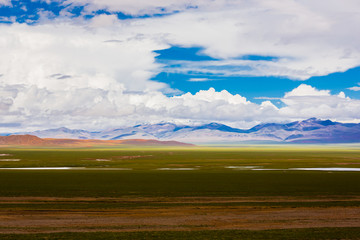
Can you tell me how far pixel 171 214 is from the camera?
981 inches

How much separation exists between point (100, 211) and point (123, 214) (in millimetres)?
1812

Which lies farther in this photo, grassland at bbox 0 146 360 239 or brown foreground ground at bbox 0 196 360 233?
brown foreground ground at bbox 0 196 360 233

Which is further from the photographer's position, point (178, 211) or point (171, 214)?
point (178, 211)

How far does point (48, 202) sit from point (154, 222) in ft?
34.6

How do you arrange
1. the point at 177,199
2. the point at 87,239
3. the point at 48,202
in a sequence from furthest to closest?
1. the point at 177,199
2. the point at 48,202
3. the point at 87,239

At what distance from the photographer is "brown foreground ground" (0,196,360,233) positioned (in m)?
21.5

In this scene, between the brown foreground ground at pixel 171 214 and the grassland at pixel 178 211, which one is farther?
the brown foreground ground at pixel 171 214

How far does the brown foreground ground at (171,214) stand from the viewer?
21.5 meters

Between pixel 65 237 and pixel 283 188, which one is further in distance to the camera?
pixel 283 188

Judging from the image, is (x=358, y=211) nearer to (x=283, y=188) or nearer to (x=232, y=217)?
(x=232, y=217)

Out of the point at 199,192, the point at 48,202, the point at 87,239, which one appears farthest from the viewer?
the point at 199,192

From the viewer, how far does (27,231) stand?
20.1m

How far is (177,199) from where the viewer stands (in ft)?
104

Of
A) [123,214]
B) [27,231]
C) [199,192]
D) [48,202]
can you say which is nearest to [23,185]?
[48,202]
